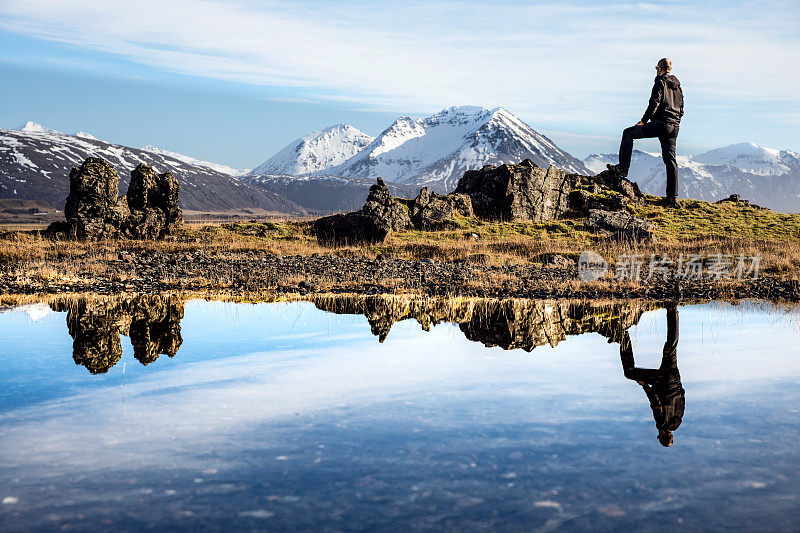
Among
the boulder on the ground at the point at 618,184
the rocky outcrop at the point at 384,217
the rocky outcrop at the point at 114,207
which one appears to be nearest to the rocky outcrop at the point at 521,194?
→ the rocky outcrop at the point at 384,217

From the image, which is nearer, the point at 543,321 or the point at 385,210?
the point at 543,321

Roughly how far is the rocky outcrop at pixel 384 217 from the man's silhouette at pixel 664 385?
24.1 meters

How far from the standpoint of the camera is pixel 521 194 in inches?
1780

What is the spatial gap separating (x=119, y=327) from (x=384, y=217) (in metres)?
24.0

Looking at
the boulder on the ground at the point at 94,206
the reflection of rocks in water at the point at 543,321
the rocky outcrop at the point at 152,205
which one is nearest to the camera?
the reflection of rocks in water at the point at 543,321

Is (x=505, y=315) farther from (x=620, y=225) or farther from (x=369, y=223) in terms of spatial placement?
(x=620, y=225)

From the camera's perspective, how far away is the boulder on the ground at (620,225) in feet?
129

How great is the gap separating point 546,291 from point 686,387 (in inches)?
524

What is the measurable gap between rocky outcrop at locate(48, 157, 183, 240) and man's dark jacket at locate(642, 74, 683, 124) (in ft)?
83.8

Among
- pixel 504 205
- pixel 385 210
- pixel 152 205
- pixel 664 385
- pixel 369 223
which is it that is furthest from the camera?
pixel 504 205

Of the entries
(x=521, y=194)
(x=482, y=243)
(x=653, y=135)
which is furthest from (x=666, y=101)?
(x=482, y=243)

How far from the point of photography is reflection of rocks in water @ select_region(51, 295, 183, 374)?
41.7ft

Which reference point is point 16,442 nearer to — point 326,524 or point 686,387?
point 326,524

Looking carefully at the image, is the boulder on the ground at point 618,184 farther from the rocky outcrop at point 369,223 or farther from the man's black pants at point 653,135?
the rocky outcrop at point 369,223
